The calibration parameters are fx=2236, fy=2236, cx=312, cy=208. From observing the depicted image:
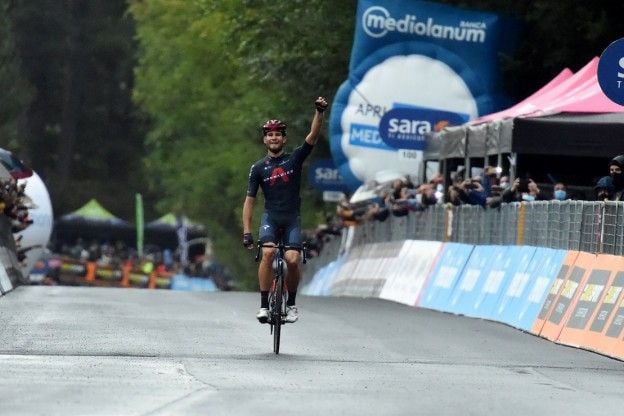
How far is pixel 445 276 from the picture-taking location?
93.9ft

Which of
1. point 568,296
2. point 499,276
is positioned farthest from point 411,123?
point 568,296

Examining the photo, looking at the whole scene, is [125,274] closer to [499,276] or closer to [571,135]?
[571,135]

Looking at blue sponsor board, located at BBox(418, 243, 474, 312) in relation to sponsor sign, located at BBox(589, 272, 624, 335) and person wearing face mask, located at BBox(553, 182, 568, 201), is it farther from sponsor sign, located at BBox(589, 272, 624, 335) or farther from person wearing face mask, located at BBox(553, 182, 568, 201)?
sponsor sign, located at BBox(589, 272, 624, 335)

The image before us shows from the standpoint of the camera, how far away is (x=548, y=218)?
78.2ft

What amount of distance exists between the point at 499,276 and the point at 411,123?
11.7m

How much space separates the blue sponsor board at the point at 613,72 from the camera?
776 inches

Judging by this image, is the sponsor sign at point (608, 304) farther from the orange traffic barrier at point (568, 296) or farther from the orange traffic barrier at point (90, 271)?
the orange traffic barrier at point (90, 271)

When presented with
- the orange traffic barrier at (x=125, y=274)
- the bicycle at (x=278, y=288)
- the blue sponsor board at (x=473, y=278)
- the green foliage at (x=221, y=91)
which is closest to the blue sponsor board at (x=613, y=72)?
the bicycle at (x=278, y=288)

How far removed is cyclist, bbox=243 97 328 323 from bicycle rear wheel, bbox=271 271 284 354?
0.14 m

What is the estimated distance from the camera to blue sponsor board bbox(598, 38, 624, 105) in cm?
1970

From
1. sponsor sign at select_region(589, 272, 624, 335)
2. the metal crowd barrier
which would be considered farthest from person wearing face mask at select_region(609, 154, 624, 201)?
sponsor sign at select_region(589, 272, 624, 335)

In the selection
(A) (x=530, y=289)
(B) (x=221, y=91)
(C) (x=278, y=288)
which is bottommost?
(A) (x=530, y=289)

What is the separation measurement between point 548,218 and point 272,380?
916 cm

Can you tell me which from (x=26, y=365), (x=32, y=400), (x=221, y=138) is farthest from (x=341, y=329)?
(x=221, y=138)
